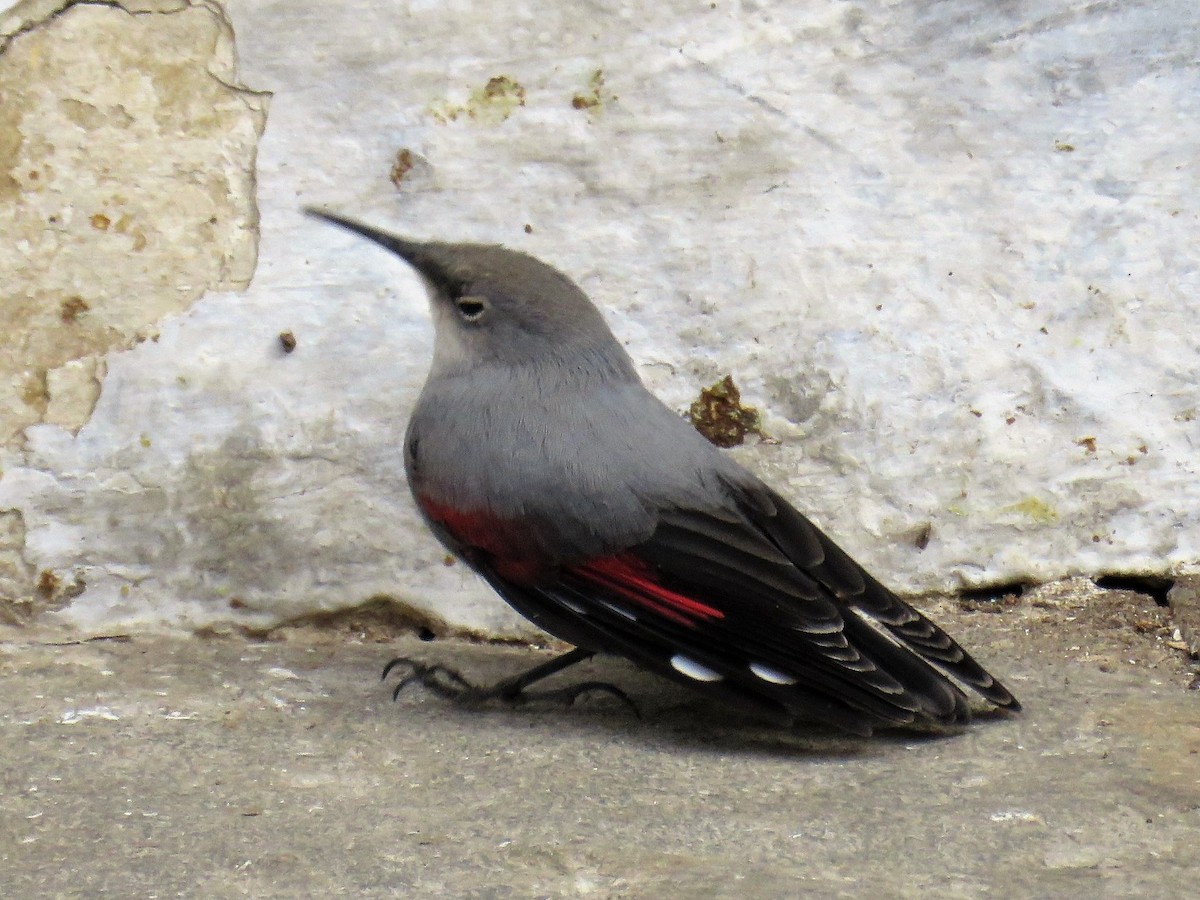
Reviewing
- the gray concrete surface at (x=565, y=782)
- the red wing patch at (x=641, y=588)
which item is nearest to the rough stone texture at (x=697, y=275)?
the gray concrete surface at (x=565, y=782)

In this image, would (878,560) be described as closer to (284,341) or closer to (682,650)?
(682,650)

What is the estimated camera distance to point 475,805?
2432 millimetres

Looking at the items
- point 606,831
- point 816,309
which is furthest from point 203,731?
point 816,309

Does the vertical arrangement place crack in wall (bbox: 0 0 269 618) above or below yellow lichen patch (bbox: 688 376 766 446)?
above

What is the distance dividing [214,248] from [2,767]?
3.89 feet

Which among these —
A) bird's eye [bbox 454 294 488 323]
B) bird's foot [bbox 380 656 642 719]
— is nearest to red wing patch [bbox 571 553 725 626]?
bird's foot [bbox 380 656 642 719]

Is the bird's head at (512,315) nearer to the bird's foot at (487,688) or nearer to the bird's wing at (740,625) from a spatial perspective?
the bird's wing at (740,625)

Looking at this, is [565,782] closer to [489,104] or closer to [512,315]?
[512,315]

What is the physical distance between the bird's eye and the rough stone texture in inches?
9.7

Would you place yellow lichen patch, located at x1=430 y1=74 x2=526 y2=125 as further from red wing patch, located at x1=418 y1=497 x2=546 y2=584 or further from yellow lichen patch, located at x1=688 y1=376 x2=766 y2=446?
red wing patch, located at x1=418 y1=497 x2=546 y2=584

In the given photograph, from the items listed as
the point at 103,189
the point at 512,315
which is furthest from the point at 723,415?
the point at 103,189

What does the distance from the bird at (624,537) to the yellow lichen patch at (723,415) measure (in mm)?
316

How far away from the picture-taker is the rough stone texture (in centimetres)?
325

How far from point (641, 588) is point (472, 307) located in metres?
0.71
